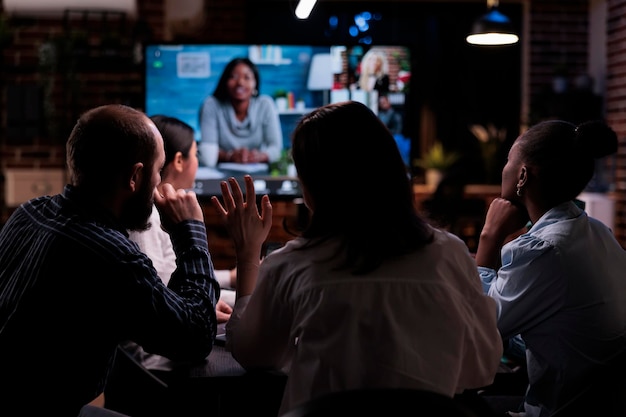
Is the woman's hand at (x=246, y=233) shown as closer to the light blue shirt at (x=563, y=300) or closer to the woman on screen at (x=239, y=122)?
the light blue shirt at (x=563, y=300)

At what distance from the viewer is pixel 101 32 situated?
5324mm

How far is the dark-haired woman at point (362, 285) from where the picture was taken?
4.24ft

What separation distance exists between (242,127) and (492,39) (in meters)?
1.74

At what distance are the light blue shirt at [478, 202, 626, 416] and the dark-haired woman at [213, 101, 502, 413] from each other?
0.31 meters

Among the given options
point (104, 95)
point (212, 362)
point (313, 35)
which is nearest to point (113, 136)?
point (212, 362)

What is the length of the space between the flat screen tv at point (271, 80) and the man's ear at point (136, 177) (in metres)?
2.90

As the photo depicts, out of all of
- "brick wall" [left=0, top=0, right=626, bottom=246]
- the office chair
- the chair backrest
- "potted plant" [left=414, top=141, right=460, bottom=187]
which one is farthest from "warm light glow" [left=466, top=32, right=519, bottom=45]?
"potted plant" [left=414, top=141, right=460, bottom=187]

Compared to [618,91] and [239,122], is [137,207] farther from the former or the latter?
[618,91]

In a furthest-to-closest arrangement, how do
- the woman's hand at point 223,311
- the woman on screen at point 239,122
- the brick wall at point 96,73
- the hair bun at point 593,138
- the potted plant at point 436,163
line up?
the potted plant at point 436,163 → the brick wall at point 96,73 → the woman on screen at point 239,122 → the woman's hand at point 223,311 → the hair bun at point 593,138

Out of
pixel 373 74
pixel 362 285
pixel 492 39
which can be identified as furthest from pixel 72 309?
pixel 373 74

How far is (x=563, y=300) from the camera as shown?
169cm

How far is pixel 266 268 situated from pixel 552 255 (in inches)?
26.3

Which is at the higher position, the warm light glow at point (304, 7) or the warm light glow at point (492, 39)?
the warm light glow at point (304, 7)

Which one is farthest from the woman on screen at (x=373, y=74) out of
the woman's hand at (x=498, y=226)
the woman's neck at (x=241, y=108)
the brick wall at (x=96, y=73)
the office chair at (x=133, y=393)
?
the woman's hand at (x=498, y=226)
